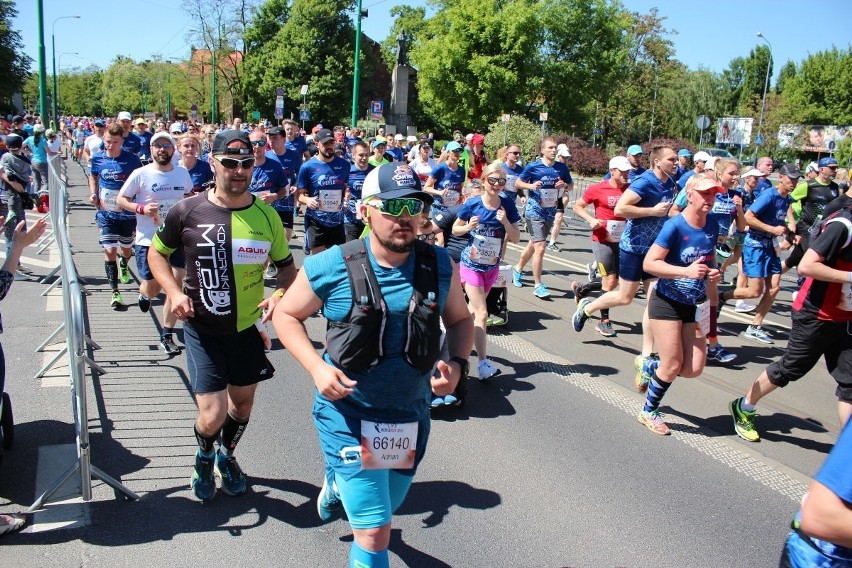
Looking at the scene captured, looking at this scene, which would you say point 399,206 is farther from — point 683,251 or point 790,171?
point 790,171

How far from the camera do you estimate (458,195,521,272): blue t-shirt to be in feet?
21.5

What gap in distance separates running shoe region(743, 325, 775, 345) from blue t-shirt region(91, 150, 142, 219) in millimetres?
7779

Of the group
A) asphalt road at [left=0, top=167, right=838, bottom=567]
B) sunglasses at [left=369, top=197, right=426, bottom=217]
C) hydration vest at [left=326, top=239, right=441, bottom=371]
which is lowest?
asphalt road at [left=0, top=167, right=838, bottom=567]

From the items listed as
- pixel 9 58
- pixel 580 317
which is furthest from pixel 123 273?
pixel 9 58

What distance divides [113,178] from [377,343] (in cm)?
730

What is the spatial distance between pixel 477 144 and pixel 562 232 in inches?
182

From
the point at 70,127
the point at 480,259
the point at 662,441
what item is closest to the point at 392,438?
the point at 662,441

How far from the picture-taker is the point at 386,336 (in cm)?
280

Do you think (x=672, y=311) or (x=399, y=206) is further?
(x=672, y=311)

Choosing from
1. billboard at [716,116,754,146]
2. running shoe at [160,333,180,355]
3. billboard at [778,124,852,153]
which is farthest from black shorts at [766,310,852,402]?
billboard at [716,116,754,146]

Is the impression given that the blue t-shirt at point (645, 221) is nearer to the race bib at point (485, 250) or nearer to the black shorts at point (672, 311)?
the race bib at point (485, 250)

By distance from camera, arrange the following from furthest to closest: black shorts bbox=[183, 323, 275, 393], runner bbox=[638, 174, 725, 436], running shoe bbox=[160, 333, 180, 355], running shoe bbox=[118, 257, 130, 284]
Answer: running shoe bbox=[118, 257, 130, 284]
running shoe bbox=[160, 333, 180, 355]
runner bbox=[638, 174, 725, 436]
black shorts bbox=[183, 323, 275, 393]

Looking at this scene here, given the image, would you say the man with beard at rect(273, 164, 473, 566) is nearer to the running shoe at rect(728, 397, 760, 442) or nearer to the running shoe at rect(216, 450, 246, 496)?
the running shoe at rect(216, 450, 246, 496)

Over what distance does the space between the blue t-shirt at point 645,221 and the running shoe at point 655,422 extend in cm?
230
